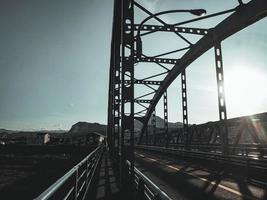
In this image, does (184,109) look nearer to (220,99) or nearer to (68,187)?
(220,99)

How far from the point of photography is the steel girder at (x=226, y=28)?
15.1 m

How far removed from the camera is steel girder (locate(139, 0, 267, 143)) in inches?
594

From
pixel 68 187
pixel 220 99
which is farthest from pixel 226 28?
pixel 68 187

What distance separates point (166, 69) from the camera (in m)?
29.1

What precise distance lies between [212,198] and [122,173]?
10.2 ft

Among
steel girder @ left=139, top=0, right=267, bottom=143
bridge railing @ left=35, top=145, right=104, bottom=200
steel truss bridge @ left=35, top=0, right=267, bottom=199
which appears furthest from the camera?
steel girder @ left=139, top=0, right=267, bottom=143

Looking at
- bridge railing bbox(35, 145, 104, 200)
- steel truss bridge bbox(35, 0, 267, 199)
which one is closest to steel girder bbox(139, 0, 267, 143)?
steel truss bridge bbox(35, 0, 267, 199)

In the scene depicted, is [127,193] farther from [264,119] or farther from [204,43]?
[204,43]

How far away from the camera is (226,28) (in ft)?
60.0

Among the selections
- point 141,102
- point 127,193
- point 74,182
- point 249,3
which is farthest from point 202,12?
point 141,102

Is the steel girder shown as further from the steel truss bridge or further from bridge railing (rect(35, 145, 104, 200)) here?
bridge railing (rect(35, 145, 104, 200))

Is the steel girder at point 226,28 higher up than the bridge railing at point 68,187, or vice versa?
the steel girder at point 226,28

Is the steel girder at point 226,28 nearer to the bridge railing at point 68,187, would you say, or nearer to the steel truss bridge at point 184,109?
the steel truss bridge at point 184,109

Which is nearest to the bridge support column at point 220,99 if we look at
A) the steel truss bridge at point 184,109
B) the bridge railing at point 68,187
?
the steel truss bridge at point 184,109
